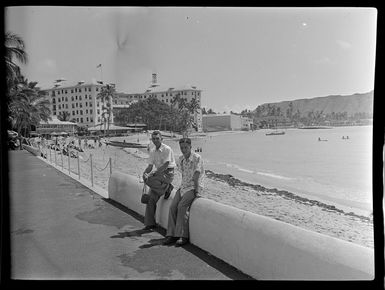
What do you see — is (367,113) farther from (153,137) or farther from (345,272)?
(153,137)

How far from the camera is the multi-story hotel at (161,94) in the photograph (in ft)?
11.4

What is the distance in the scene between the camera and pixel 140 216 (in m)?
4.51

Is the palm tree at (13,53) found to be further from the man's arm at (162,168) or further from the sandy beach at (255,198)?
the man's arm at (162,168)

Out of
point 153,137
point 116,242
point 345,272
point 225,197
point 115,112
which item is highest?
point 115,112

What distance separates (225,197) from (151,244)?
19.9ft

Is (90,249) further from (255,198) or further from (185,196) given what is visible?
(255,198)

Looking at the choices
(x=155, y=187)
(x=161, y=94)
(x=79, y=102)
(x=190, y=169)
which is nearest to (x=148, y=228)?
(x=155, y=187)

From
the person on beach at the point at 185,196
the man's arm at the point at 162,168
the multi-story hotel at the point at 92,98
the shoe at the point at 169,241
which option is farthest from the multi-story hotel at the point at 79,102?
the shoe at the point at 169,241

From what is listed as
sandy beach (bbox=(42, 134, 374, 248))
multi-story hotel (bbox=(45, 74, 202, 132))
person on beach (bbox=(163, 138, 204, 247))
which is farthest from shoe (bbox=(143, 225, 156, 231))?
multi-story hotel (bbox=(45, 74, 202, 132))

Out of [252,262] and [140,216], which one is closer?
[252,262]

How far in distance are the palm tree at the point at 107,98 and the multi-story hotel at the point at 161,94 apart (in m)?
0.07

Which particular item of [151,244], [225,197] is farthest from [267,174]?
[151,244]

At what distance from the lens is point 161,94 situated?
371 centimetres

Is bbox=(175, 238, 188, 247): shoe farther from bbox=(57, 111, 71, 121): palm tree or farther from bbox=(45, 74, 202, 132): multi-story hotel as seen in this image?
bbox=(57, 111, 71, 121): palm tree
